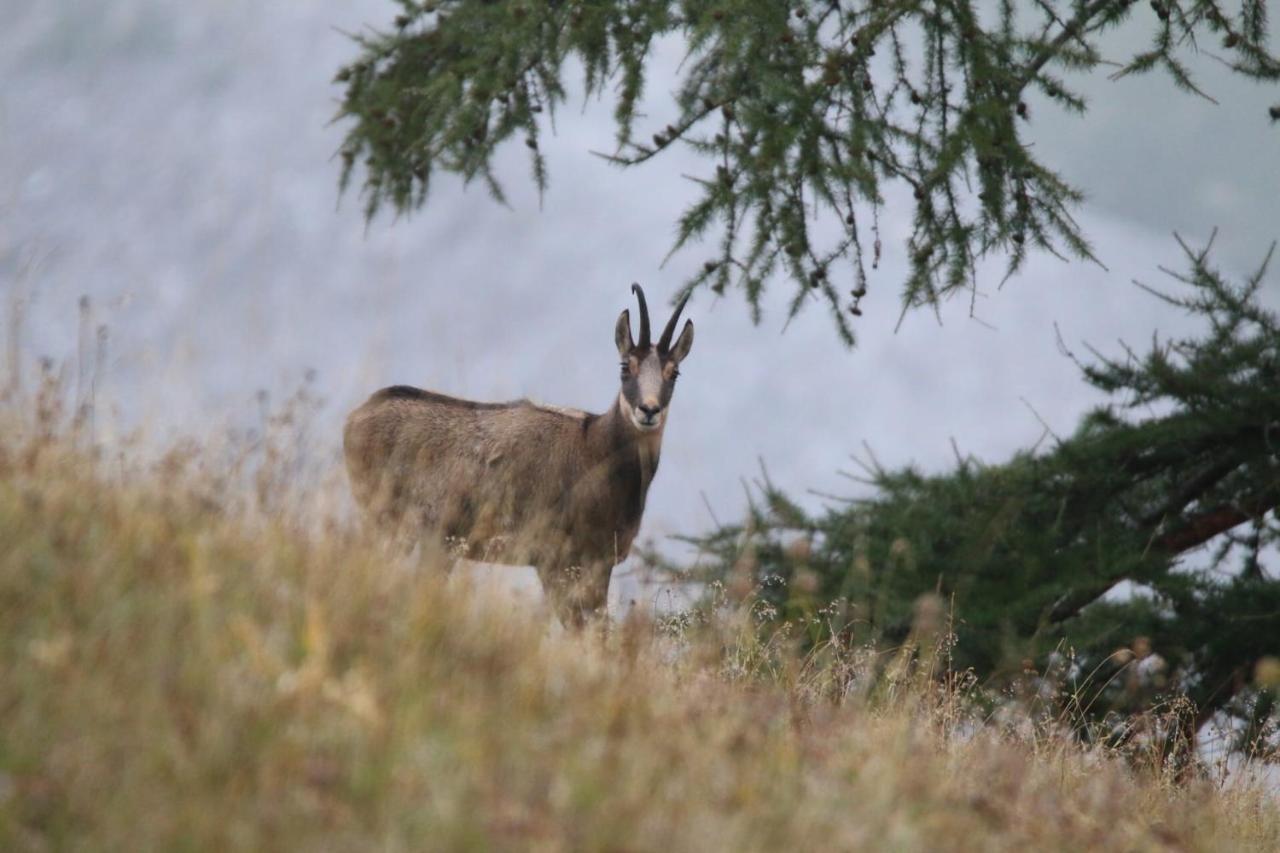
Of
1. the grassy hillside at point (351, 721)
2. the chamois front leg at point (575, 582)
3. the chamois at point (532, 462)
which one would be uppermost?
the chamois at point (532, 462)

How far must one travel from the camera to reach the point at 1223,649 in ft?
30.3

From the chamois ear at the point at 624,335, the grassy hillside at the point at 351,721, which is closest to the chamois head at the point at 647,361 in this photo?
the chamois ear at the point at 624,335

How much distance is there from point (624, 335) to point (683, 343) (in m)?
0.37

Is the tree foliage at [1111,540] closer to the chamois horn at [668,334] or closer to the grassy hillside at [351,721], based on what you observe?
the chamois horn at [668,334]

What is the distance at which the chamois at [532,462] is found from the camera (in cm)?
878

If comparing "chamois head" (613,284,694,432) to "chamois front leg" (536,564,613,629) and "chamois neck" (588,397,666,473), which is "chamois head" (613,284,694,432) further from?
"chamois front leg" (536,564,613,629)

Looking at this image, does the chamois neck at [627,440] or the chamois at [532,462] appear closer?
the chamois at [532,462]

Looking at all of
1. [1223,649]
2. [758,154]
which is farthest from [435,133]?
[1223,649]

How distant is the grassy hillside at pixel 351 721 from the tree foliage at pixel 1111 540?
3489mm

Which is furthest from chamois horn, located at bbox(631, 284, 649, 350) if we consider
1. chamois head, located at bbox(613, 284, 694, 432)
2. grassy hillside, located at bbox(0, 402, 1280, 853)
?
grassy hillside, located at bbox(0, 402, 1280, 853)

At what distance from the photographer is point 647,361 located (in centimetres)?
880

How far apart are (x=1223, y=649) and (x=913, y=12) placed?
426cm

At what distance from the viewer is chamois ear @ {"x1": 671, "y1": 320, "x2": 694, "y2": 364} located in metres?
8.94

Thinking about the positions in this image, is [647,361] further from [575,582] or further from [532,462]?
[575,582]
